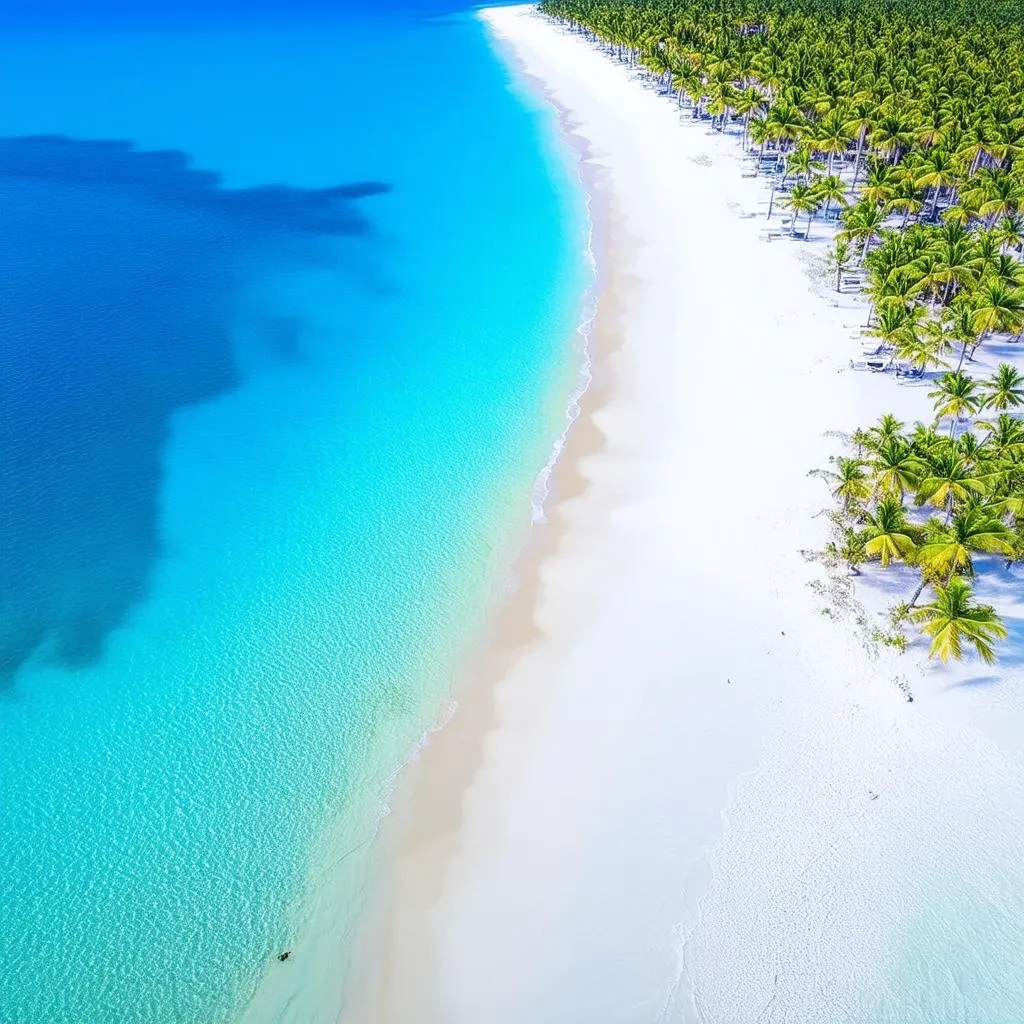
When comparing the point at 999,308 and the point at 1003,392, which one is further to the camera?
the point at 999,308

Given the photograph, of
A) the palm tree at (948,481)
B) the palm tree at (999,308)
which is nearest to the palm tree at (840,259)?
the palm tree at (999,308)

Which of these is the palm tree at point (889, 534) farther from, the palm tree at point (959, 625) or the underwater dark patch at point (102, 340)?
the underwater dark patch at point (102, 340)

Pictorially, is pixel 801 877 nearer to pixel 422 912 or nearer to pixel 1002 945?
pixel 1002 945

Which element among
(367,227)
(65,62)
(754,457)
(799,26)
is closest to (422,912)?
(754,457)

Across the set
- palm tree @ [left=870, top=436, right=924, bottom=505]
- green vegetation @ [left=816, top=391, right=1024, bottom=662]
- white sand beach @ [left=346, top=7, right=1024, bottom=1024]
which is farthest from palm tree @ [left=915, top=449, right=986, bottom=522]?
white sand beach @ [left=346, top=7, right=1024, bottom=1024]

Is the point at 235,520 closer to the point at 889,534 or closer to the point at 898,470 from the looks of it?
the point at 889,534

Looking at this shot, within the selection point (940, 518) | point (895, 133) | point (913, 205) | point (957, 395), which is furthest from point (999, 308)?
point (895, 133)

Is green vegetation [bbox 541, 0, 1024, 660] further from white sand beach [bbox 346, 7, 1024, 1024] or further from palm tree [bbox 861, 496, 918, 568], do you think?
white sand beach [bbox 346, 7, 1024, 1024]
